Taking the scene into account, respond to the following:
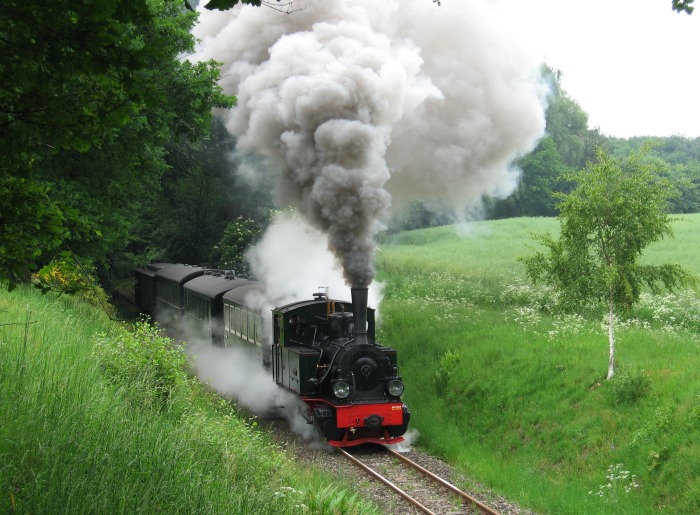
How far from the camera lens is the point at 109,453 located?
4883 mm

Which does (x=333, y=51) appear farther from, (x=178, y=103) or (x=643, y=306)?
(x=643, y=306)

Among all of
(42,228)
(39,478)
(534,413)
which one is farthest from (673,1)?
(534,413)

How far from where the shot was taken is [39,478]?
175 inches

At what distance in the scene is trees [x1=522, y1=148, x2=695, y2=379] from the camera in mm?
11711

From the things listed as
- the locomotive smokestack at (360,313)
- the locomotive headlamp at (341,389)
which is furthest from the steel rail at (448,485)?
the locomotive smokestack at (360,313)

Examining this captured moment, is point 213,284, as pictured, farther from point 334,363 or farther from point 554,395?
point 554,395

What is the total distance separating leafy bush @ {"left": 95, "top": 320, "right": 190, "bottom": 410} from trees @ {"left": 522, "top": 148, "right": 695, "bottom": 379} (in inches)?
259

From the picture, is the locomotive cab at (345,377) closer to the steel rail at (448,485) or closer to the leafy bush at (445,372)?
the steel rail at (448,485)

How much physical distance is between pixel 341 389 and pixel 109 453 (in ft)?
21.2

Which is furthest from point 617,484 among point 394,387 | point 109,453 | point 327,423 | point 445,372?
point 109,453

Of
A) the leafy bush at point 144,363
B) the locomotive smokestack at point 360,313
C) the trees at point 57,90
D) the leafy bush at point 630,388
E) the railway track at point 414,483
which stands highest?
the trees at point 57,90

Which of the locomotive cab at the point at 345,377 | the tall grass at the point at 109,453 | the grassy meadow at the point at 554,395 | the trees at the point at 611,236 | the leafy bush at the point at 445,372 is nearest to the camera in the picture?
the tall grass at the point at 109,453

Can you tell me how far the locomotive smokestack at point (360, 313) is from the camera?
37.6ft

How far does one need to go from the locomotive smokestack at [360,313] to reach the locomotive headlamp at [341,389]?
2.47ft
